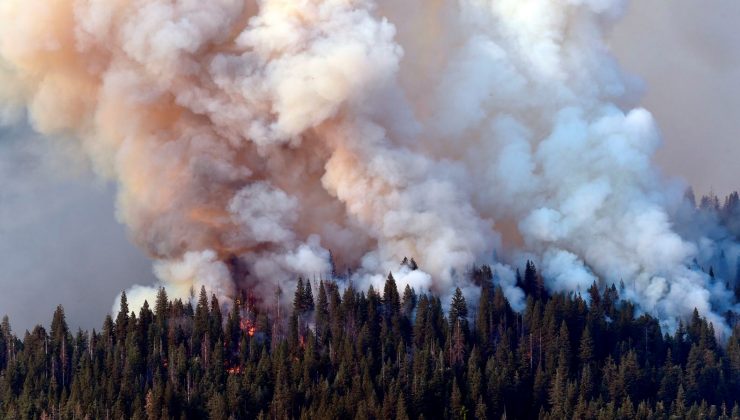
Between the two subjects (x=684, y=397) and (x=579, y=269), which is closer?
(x=684, y=397)

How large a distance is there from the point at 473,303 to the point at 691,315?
1147cm

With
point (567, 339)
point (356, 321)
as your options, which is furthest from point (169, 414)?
point (567, 339)

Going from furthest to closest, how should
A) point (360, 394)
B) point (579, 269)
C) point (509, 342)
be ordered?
point (579, 269) → point (509, 342) → point (360, 394)

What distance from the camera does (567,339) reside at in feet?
372

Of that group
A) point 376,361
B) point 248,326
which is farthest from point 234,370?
point 376,361

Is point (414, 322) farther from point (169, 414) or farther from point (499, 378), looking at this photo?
point (169, 414)

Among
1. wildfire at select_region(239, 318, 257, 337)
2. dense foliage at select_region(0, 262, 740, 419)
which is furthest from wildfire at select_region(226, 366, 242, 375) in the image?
wildfire at select_region(239, 318, 257, 337)

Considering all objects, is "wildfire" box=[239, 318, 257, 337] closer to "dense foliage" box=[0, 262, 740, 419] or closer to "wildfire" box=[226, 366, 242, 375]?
"dense foliage" box=[0, 262, 740, 419]

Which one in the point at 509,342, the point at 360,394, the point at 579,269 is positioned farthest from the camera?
the point at 579,269

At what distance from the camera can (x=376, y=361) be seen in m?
111

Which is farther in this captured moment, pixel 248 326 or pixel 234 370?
pixel 248 326

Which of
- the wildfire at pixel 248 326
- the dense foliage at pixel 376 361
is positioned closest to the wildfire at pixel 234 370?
the dense foliage at pixel 376 361

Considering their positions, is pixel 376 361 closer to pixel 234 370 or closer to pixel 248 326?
pixel 234 370

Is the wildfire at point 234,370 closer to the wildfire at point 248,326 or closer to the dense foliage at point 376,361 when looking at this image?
the dense foliage at point 376,361
